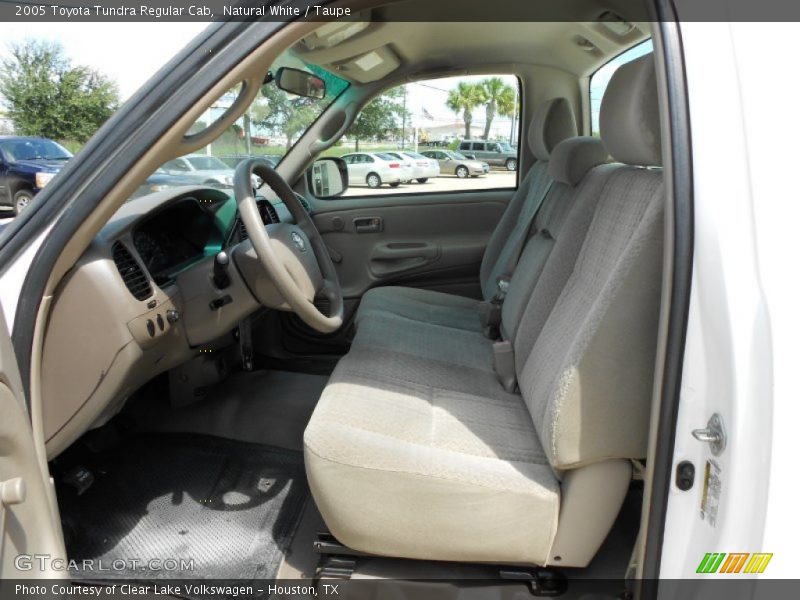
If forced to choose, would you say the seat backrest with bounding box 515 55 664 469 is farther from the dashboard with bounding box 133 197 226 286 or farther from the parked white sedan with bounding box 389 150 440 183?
the parked white sedan with bounding box 389 150 440 183

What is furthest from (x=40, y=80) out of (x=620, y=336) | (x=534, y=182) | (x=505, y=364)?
(x=620, y=336)

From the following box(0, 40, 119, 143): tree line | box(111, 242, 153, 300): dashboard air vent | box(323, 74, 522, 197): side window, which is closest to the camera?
box(111, 242, 153, 300): dashboard air vent

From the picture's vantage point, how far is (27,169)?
1.57m

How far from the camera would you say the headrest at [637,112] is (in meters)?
1.20

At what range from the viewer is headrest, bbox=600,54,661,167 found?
1199 millimetres

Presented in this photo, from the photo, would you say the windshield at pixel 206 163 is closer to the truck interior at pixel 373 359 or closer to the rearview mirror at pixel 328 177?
the truck interior at pixel 373 359

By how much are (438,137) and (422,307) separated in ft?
2.83

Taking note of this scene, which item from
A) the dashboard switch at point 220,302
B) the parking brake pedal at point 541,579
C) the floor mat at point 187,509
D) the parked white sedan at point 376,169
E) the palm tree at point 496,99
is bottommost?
the floor mat at point 187,509

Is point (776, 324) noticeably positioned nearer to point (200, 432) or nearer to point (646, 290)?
point (646, 290)

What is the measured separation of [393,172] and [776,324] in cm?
221

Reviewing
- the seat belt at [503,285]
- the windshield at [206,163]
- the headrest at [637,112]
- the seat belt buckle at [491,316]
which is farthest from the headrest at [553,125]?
the windshield at [206,163]

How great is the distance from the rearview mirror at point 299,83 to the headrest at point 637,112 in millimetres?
1329

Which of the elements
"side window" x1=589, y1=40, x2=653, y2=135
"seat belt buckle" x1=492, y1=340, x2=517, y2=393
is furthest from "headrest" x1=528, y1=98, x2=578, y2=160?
"seat belt buckle" x1=492, y1=340, x2=517, y2=393

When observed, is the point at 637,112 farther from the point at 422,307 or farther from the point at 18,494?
the point at 422,307
